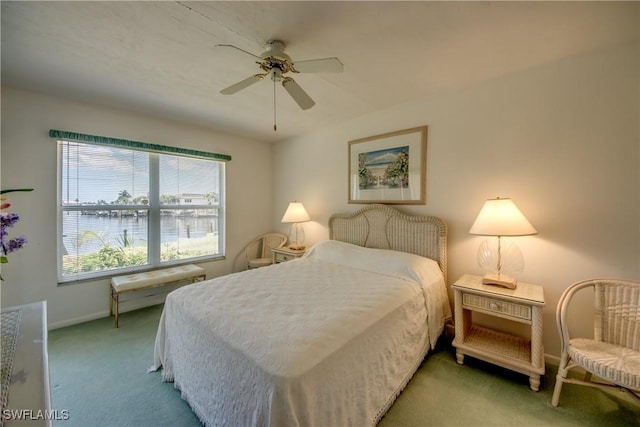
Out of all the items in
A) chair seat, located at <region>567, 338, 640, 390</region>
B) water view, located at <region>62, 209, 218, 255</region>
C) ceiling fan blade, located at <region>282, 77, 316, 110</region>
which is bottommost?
chair seat, located at <region>567, 338, 640, 390</region>

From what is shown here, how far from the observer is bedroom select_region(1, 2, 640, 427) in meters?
1.79

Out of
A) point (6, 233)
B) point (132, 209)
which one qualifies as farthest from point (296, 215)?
point (6, 233)

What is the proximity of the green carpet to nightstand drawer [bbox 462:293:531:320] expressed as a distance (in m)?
0.51

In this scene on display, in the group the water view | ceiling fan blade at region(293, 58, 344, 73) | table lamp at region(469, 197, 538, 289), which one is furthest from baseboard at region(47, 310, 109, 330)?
table lamp at region(469, 197, 538, 289)

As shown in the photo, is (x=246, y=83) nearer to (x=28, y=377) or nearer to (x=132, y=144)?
(x=28, y=377)

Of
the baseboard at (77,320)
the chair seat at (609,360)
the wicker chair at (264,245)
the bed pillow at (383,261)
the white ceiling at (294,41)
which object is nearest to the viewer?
the chair seat at (609,360)

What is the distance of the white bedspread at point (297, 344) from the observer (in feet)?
3.70

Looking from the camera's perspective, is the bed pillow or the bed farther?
the bed pillow

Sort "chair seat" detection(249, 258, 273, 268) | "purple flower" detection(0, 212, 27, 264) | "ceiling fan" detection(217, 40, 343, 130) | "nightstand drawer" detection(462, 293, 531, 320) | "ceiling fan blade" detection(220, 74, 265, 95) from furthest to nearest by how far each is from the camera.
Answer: "chair seat" detection(249, 258, 273, 268) → "nightstand drawer" detection(462, 293, 531, 320) → "ceiling fan blade" detection(220, 74, 265, 95) → "ceiling fan" detection(217, 40, 343, 130) → "purple flower" detection(0, 212, 27, 264)

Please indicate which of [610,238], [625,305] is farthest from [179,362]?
[610,238]

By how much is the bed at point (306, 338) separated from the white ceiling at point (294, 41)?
147 centimetres

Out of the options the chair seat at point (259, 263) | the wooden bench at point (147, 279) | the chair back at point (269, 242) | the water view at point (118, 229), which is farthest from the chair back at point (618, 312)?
the water view at point (118, 229)

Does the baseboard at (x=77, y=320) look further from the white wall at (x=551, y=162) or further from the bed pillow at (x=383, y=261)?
the white wall at (x=551, y=162)

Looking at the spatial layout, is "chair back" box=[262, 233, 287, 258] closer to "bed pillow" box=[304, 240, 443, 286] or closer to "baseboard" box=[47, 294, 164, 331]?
"bed pillow" box=[304, 240, 443, 286]
